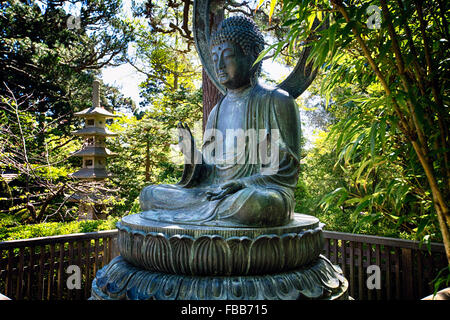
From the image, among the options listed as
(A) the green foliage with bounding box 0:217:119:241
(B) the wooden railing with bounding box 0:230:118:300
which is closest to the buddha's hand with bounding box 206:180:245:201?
(B) the wooden railing with bounding box 0:230:118:300

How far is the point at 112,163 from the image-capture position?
32.6ft

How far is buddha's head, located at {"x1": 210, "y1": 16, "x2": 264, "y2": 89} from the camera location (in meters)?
2.81

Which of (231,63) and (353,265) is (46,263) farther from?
(353,265)

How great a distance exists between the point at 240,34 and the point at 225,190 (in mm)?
1475

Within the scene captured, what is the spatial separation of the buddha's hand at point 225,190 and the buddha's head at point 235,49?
1116 millimetres

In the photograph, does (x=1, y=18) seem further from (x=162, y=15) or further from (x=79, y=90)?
(x=162, y=15)

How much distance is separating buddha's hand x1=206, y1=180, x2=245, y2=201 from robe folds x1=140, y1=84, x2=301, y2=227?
39mm

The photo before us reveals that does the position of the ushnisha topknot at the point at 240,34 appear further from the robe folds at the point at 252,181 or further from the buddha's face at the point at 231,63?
the robe folds at the point at 252,181

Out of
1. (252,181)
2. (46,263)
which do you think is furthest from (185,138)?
(46,263)

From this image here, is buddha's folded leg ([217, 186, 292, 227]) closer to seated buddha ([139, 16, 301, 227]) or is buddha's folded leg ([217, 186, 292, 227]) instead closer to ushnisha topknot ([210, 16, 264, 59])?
seated buddha ([139, 16, 301, 227])

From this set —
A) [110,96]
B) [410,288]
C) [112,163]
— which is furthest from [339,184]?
[110,96]

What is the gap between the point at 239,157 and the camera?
2736 millimetres

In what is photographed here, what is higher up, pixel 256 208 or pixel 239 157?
pixel 239 157

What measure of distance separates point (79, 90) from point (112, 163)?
308 cm
